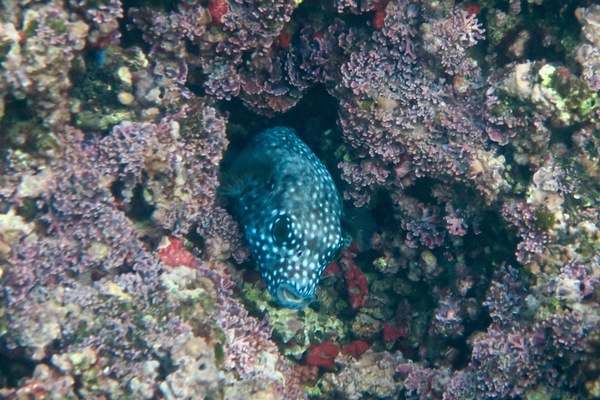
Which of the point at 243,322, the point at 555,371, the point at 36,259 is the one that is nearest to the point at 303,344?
the point at 243,322

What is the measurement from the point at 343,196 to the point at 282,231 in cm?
138

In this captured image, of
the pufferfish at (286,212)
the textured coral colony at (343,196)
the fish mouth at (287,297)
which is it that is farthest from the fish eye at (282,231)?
the textured coral colony at (343,196)

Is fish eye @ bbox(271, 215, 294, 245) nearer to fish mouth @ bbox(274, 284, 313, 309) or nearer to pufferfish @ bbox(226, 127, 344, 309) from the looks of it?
pufferfish @ bbox(226, 127, 344, 309)

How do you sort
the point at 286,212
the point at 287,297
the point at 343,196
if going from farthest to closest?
the point at 343,196 < the point at 286,212 < the point at 287,297

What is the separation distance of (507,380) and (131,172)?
4.08 metres

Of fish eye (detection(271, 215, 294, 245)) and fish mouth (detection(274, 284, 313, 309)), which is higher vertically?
fish eye (detection(271, 215, 294, 245))

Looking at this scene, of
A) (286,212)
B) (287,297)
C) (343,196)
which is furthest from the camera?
(343,196)

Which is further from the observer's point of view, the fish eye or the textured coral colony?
the fish eye

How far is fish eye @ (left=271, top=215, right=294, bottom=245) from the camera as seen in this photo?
484 centimetres

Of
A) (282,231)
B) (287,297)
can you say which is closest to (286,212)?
(282,231)

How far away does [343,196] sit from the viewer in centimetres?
595

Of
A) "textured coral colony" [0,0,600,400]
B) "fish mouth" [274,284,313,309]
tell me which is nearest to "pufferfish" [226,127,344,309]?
"fish mouth" [274,284,313,309]

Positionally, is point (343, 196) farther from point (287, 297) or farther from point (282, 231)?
point (287, 297)

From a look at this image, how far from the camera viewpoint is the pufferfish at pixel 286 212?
4844 millimetres
